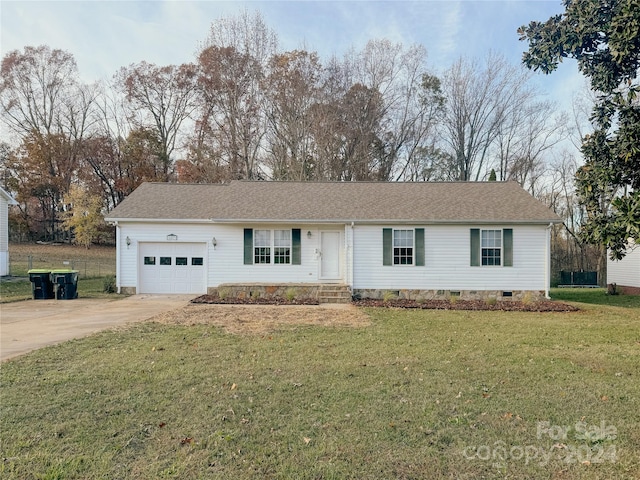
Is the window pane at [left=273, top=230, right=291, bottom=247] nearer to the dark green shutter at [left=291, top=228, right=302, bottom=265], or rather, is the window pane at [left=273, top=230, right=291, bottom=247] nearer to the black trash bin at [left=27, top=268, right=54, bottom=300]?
the dark green shutter at [left=291, top=228, right=302, bottom=265]

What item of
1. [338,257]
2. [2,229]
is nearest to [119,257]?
[338,257]

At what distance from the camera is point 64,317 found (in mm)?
9453

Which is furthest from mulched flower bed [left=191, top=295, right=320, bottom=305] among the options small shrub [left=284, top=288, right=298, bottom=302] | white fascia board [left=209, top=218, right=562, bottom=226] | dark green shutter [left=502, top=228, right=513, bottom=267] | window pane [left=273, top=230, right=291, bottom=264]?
dark green shutter [left=502, top=228, right=513, bottom=267]

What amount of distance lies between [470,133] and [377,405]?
92.4ft

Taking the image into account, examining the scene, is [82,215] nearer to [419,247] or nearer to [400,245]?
[400,245]

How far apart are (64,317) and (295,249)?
7.31 meters

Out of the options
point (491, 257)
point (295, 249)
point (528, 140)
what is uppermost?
point (528, 140)

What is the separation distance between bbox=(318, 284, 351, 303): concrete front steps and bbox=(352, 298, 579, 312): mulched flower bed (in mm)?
376

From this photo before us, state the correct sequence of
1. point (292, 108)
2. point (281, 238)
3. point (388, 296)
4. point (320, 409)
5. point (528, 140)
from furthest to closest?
point (528, 140)
point (292, 108)
point (281, 238)
point (388, 296)
point (320, 409)

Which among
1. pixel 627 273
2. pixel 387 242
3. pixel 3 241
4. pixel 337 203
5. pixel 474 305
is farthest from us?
pixel 3 241

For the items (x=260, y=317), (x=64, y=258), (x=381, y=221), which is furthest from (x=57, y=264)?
(x=381, y=221)

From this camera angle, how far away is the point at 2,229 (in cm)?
1900

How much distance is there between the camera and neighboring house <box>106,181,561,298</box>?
1355 cm

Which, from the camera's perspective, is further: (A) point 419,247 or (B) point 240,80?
(B) point 240,80
